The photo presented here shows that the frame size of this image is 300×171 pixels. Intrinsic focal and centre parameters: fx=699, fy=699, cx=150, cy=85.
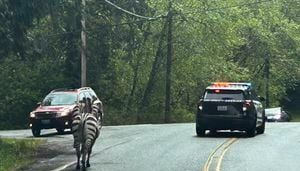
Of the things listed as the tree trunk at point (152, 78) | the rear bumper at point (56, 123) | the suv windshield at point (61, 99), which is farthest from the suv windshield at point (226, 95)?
the tree trunk at point (152, 78)

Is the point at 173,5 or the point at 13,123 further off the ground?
the point at 173,5

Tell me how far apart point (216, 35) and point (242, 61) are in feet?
48.2

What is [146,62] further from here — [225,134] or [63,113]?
[225,134]

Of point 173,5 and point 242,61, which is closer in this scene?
point 173,5

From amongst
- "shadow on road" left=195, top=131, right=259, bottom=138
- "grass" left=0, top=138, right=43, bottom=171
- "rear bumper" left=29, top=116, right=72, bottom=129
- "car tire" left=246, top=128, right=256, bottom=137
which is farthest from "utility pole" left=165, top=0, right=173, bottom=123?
"grass" left=0, top=138, right=43, bottom=171

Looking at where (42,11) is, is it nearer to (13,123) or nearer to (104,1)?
(104,1)

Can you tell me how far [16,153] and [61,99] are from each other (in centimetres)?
889

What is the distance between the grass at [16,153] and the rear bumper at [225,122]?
5.56 meters

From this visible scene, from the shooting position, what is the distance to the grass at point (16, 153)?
53.3 feet

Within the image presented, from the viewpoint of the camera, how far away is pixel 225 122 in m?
23.9

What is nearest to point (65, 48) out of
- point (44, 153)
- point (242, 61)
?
point (242, 61)

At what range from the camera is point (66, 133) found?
27688 millimetres

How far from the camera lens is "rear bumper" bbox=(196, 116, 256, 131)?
23781 millimetres

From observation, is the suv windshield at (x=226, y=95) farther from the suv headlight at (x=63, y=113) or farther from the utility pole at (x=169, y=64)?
the utility pole at (x=169, y=64)
